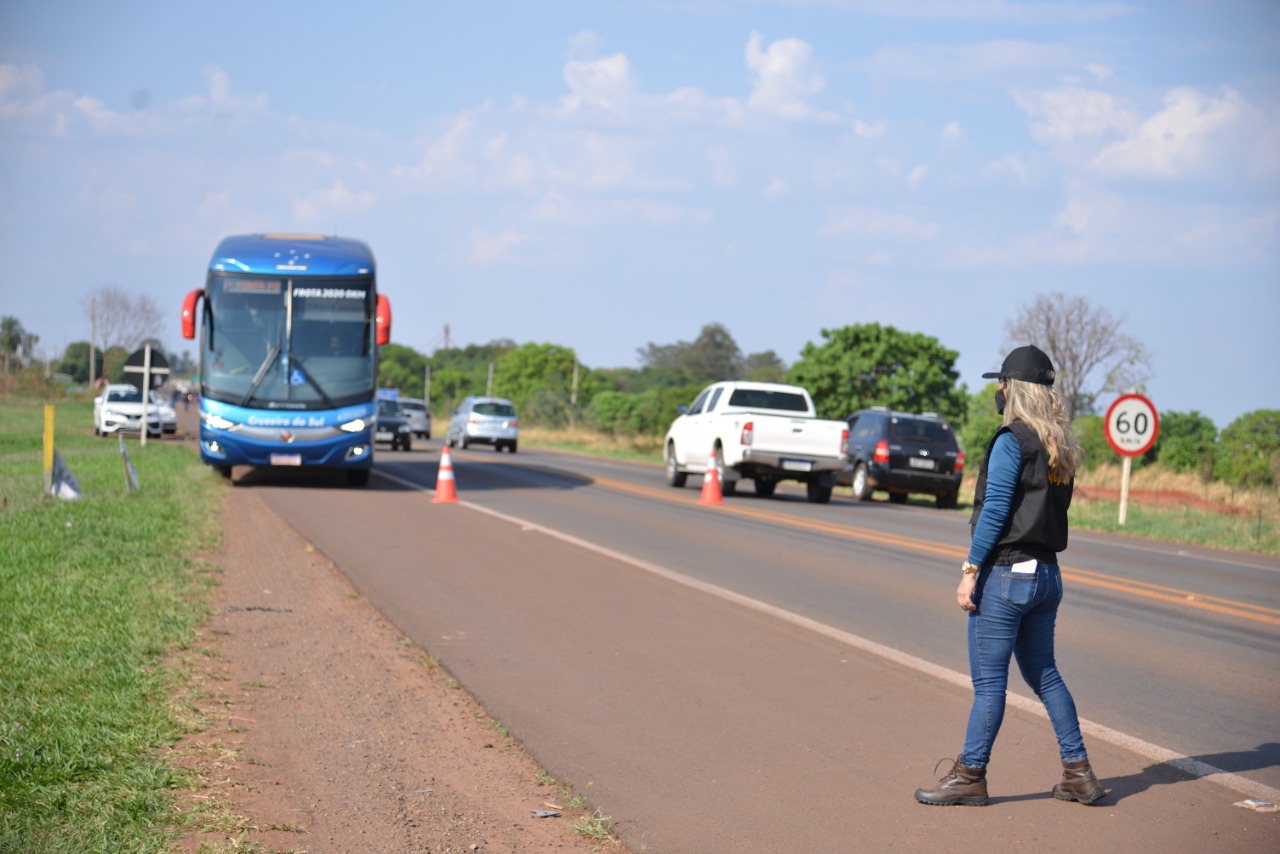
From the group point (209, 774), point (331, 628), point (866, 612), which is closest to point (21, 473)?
point (331, 628)

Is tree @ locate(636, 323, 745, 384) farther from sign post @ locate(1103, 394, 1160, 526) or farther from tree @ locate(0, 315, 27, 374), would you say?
sign post @ locate(1103, 394, 1160, 526)

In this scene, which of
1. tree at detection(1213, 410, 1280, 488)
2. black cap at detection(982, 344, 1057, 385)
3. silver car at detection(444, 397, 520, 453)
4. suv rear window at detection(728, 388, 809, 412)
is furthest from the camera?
silver car at detection(444, 397, 520, 453)

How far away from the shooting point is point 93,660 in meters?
6.92

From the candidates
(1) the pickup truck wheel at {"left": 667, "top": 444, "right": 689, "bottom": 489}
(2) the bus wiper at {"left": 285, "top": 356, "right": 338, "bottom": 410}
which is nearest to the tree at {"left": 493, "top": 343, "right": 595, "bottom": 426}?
(1) the pickup truck wheel at {"left": 667, "top": 444, "right": 689, "bottom": 489}

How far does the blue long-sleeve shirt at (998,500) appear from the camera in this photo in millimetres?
5016

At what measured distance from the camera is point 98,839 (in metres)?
4.30

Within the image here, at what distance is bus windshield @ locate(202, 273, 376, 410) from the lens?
2003 centimetres

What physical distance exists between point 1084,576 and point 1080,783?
8392 millimetres

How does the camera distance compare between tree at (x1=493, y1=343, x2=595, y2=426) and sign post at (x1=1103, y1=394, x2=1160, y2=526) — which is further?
tree at (x1=493, y1=343, x2=595, y2=426)

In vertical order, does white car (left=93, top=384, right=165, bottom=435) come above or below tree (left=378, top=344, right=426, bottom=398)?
below

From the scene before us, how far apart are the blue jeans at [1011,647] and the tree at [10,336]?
82.9m

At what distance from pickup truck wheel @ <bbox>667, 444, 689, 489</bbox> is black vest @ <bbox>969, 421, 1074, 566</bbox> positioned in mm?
20489

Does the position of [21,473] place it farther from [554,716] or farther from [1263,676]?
[1263,676]

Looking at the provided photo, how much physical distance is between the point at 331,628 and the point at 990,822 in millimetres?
5013
